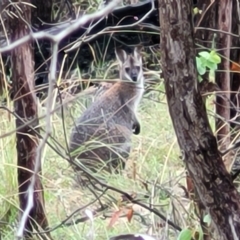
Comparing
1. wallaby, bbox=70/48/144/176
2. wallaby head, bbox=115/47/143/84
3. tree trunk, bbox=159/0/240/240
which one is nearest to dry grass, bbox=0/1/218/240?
wallaby, bbox=70/48/144/176

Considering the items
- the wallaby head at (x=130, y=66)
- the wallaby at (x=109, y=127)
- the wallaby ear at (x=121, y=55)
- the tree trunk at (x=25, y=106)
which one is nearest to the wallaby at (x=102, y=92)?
the wallaby at (x=109, y=127)

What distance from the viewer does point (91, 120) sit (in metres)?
4.86

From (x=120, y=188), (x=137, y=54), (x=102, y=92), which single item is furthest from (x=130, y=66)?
(x=120, y=188)

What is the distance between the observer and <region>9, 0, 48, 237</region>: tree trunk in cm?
304

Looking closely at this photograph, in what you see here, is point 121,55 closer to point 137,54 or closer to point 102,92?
point 137,54

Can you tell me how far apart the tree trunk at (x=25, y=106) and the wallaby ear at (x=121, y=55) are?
2765 millimetres

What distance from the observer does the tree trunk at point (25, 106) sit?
3036mm

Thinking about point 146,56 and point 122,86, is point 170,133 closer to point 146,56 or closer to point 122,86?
point 122,86

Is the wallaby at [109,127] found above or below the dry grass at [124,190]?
below

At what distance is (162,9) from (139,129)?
3.04m

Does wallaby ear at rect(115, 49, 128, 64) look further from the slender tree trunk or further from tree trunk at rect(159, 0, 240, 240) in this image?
tree trunk at rect(159, 0, 240, 240)

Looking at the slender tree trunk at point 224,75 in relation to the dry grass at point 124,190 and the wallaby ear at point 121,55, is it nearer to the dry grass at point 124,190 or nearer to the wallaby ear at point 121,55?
the dry grass at point 124,190

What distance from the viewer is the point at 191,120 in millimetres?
2010

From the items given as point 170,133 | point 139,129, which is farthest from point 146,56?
point 170,133
